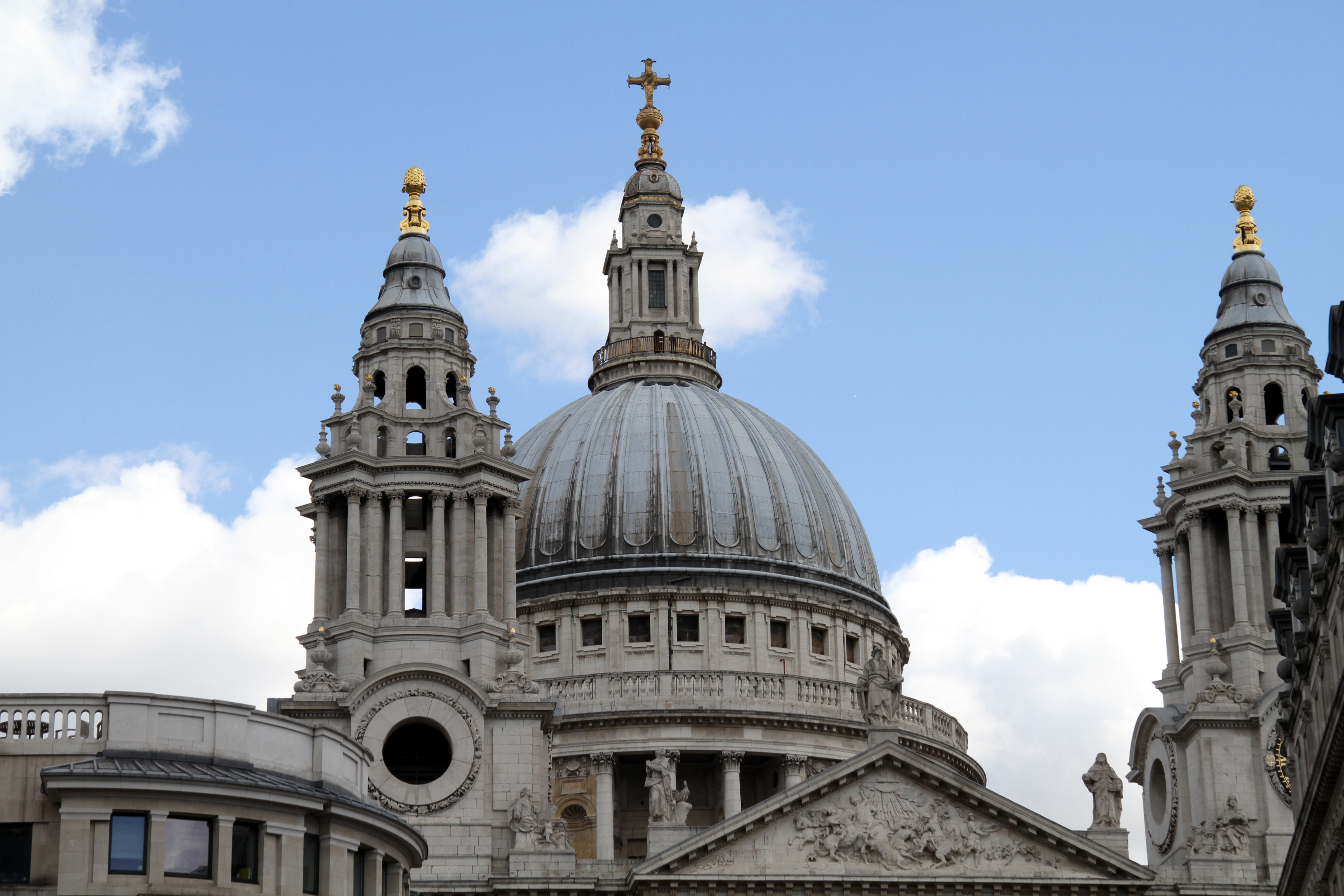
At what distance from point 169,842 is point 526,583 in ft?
169

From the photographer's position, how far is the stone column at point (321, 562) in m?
86.0

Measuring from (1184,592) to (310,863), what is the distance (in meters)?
43.5

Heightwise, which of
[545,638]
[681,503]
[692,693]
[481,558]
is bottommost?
[692,693]

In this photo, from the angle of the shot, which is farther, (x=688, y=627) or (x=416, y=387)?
(x=688, y=627)

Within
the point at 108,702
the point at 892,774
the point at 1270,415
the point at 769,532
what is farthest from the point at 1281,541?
the point at 108,702

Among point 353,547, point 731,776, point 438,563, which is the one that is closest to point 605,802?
point 731,776

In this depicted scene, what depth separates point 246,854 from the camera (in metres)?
55.9

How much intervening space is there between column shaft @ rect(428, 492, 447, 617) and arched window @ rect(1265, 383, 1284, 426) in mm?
29482

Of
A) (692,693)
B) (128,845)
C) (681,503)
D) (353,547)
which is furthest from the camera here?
(681,503)

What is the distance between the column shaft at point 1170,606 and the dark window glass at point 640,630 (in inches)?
832

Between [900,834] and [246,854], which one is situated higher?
[900,834]

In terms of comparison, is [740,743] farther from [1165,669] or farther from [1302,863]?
[1302,863]

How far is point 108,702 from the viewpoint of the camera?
5641 centimetres

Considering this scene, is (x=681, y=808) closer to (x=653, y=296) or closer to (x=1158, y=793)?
(x=1158, y=793)
